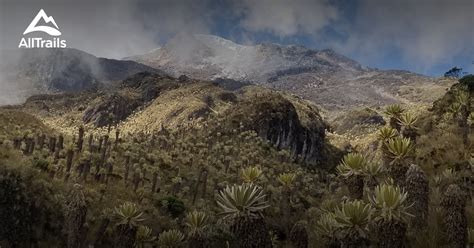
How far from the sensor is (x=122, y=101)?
121875 millimetres

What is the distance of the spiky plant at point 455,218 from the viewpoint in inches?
595

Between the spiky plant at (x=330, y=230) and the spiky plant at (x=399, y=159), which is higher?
the spiky plant at (x=399, y=159)

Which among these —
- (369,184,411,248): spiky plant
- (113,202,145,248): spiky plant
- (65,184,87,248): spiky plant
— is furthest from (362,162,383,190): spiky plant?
(65,184,87,248): spiky plant

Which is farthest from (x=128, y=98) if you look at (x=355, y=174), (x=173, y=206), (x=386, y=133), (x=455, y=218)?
(x=455, y=218)

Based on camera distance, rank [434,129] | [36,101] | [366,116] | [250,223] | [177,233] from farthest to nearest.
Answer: [366,116] < [36,101] < [434,129] < [177,233] < [250,223]

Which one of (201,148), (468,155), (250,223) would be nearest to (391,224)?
(250,223)

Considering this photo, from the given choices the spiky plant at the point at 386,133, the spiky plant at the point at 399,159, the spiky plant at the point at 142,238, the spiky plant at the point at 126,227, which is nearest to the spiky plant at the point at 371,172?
the spiky plant at the point at 399,159

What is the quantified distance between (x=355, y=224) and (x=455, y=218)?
364 centimetres

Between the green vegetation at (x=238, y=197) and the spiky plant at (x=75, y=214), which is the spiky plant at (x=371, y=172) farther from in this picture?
the spiky plant at (x=75, y=214)

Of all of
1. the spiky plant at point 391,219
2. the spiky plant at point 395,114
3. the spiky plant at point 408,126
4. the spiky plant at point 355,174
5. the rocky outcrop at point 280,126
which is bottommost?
the spiky plant at point 391,219

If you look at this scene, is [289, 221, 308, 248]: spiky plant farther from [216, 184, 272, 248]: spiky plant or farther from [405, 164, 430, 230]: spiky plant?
[405, 164, 430, 230]: spiky plant

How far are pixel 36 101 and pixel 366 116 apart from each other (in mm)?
133768

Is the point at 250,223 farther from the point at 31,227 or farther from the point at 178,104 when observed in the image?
the point at 178,104

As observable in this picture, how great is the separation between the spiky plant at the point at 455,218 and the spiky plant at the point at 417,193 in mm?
1113
